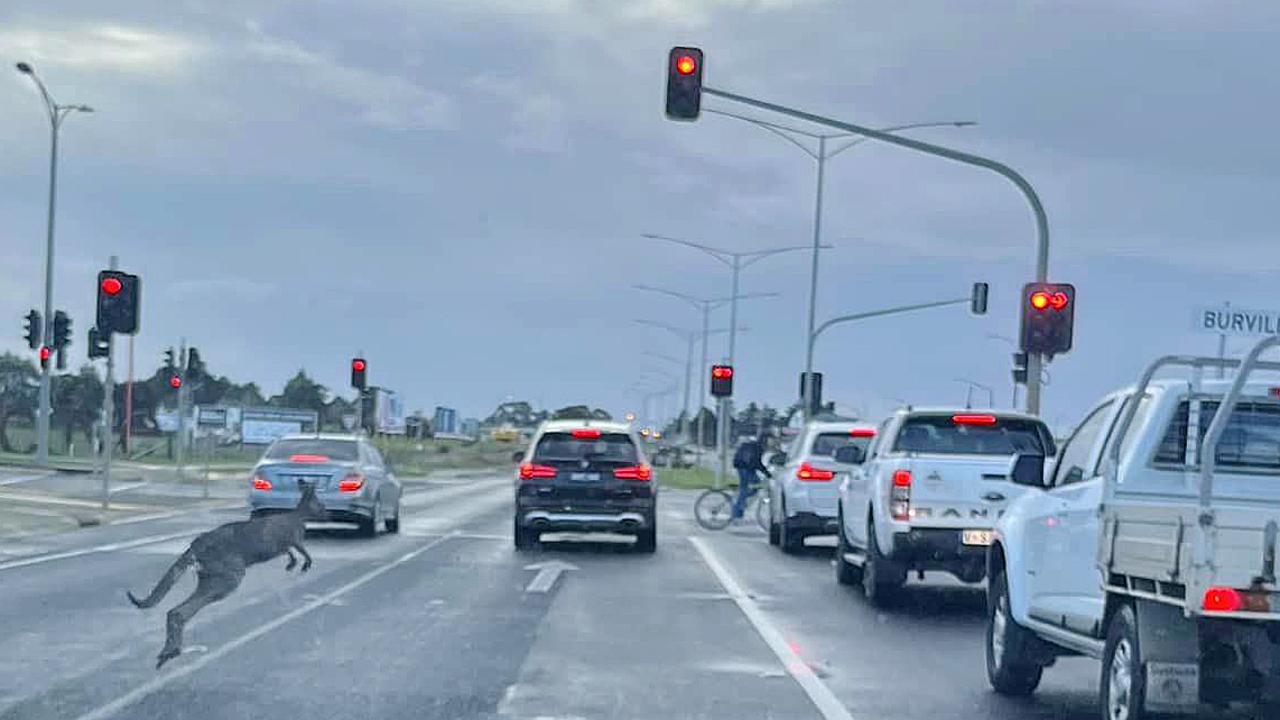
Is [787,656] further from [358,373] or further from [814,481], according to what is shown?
[358,373]

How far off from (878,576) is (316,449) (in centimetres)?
1166

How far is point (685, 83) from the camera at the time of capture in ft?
79.3

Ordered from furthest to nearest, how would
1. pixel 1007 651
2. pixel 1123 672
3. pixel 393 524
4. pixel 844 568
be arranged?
pixel 393 524
pixel 844 568
pixel 1007 651
pixel 1123 672

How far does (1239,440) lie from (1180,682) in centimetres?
182

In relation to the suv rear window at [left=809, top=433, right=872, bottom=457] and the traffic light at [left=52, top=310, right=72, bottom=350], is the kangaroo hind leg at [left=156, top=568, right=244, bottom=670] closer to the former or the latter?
the suv rear window at [left=809, top=433, right=872, bottom=457]

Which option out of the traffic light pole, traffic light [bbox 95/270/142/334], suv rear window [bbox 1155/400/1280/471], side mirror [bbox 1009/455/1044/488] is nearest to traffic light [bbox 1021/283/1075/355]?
the traffic light pole

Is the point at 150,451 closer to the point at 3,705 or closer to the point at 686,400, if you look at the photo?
the point at 686,400

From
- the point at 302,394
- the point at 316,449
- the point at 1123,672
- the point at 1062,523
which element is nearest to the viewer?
the point at 1123,672

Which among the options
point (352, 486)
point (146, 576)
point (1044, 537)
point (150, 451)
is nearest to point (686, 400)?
point (150, 451)

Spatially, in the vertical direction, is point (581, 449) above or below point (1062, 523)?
below

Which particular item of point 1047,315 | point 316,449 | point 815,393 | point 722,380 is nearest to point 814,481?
point 1047,315

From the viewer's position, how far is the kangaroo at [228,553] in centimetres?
1034

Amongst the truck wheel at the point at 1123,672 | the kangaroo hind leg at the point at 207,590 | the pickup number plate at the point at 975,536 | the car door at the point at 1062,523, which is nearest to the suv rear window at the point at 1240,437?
the car door at the point at 1062,523

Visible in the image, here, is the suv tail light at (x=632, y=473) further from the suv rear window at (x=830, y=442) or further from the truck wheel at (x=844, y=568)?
the truck wheel at (x=844, y=568)
